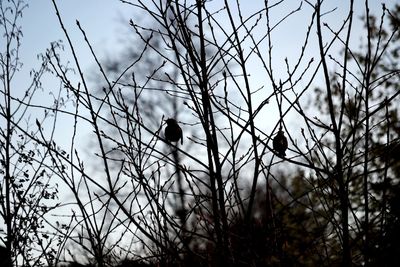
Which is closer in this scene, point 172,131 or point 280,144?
point 280,144

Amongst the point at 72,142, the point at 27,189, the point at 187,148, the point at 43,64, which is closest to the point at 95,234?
the point at 72,142

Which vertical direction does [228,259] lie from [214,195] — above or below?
below

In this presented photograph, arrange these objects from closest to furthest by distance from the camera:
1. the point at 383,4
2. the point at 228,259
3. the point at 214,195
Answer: the point at 228,259
the point at 214,195
the point at 383,4

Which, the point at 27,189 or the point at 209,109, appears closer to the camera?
the point at 209,109

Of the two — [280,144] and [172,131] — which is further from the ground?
[172,131]

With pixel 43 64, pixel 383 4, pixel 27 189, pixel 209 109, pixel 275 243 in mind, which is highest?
pixel 43 64

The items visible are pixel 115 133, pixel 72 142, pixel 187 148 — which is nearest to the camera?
pixel 72 142

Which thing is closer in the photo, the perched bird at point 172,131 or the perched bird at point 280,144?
the perched bird at point 280,144

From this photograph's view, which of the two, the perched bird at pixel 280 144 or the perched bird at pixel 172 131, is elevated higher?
the perched bird at pixel 172 131

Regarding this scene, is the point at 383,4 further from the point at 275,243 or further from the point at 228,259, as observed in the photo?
the point at 228,259

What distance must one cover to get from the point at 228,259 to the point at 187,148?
34.3ft

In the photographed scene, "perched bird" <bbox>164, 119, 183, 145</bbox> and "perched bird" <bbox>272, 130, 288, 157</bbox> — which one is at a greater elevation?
"perched bird" <bbox>164, 119, 183, 145</bbox>

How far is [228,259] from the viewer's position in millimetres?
1380

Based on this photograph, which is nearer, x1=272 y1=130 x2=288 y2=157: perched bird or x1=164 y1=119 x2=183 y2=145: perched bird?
x1=272 y1=130 x2=288 y2=157: perched bird
